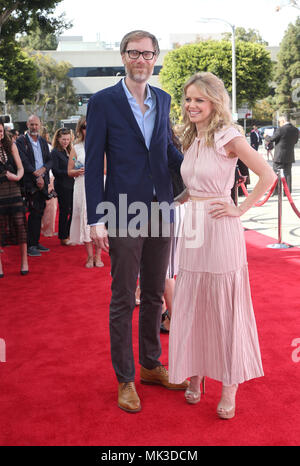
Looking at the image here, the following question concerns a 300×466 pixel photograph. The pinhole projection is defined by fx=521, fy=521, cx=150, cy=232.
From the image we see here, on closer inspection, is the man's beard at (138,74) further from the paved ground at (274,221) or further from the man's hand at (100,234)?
the paved ground at (274,221)

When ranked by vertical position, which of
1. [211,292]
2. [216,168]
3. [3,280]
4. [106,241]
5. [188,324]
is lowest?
[3,280]

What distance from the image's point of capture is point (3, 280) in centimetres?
640

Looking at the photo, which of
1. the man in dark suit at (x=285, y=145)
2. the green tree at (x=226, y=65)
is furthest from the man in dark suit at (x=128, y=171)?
the green tree at (x=226, y=65)

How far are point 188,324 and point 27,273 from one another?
13.4ft

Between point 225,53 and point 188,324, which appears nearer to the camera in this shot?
point 188,324

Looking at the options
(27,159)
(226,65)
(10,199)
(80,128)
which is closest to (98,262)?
(10,199)

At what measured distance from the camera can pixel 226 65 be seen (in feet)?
120

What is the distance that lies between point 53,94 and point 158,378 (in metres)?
51.1

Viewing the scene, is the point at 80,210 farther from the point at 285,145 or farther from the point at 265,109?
the point at 265,109

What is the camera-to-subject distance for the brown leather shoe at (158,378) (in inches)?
132

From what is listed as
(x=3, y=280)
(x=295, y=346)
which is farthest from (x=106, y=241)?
(x=3, y=280)

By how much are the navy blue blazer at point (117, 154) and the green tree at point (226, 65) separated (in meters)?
33.4

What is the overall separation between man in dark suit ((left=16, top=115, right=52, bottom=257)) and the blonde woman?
501cm
